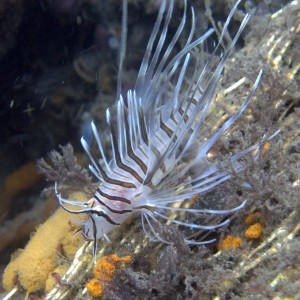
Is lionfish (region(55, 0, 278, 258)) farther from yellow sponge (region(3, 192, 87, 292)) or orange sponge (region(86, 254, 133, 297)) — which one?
yellow sponge (region(3, 192, 87, 292))

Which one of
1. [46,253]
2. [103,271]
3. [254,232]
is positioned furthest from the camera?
[46,253]

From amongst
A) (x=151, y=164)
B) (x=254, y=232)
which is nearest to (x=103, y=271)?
(x=151, y=164)

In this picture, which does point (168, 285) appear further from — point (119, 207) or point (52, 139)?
point (52, 139)

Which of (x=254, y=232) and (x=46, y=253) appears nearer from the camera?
(x=254, y=232)

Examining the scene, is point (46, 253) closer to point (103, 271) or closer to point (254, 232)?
point (103, 271)

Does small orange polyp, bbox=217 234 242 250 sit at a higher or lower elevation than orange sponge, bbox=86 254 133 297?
lower

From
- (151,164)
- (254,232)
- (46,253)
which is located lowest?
(254,232)

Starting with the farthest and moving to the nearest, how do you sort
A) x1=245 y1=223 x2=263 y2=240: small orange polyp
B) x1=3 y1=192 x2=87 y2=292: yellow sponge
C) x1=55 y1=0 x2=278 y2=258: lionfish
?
x1=3 y1=192 x2=87 y2=292: yellow sponge, x1=245 y1=223 x2=263 y2=240: small orange polyp, x1=55 y1=0 x2=278 y2=258: lionfish

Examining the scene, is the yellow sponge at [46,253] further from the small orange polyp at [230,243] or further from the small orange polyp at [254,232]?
the small orange polyp at [254,232]

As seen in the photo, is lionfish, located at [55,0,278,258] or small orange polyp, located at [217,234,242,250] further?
small orange polyp, located at [217,234,242,250]

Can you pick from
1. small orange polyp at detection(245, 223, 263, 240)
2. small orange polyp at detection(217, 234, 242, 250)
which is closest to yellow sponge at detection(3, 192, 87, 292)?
small orange polyp at detection(217, 234, 242, 250)

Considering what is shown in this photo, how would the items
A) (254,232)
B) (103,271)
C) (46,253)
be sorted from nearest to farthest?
(254,232) → (103,271) → (46,253)
